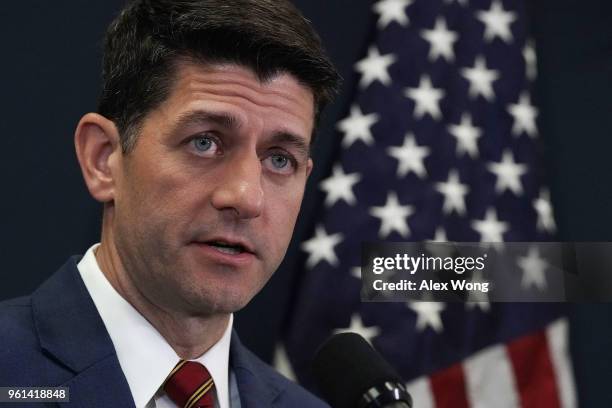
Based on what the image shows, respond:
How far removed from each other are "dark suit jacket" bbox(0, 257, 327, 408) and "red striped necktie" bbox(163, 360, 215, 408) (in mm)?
77

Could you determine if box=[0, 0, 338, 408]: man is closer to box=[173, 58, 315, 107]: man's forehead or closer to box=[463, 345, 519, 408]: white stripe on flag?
box=[173, 58, 315, 107]: man's forehead

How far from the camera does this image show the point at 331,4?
2.05 meters

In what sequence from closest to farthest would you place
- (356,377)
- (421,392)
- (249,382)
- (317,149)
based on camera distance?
1. (356,377)
2. (249,382)
3. (421,392)
4. (317,149)

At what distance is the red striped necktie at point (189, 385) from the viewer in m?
1.14

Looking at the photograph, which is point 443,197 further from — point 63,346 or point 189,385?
point 63,346

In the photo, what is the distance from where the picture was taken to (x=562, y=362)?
1819 mm

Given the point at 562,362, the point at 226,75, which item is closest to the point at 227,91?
the point at 226,75

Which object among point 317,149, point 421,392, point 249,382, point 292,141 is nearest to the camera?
point 292,141

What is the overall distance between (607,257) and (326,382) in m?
1.11

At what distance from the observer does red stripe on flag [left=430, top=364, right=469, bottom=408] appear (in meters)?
1.79

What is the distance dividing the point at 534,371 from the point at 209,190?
40.7 inches

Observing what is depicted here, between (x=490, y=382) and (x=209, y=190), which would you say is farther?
(x=490, y=382)

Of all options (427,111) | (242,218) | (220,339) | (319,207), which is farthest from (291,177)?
(427,111)

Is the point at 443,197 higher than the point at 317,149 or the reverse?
the reverse
